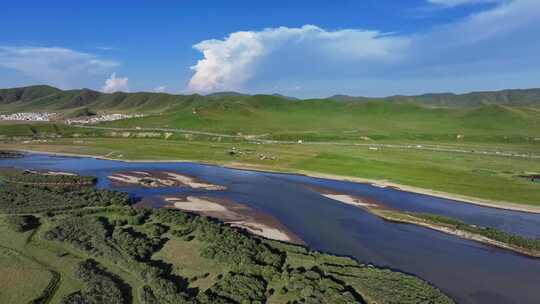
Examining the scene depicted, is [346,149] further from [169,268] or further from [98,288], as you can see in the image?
[98,288]

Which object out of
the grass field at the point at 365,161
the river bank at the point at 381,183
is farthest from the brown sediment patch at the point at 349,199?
the grass field at the point at 365,161

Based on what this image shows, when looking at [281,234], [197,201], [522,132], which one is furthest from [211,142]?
[522,132]

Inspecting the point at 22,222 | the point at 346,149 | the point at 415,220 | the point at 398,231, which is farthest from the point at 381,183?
the point at 22,222

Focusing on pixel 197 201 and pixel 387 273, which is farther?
pixel 197 201

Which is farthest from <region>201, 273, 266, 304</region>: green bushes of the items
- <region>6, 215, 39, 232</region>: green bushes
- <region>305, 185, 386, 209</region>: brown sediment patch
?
<region>305, 185, 386, 209</region>: brown sediment patch

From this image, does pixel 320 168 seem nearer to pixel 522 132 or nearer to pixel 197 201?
pixel 197 201
